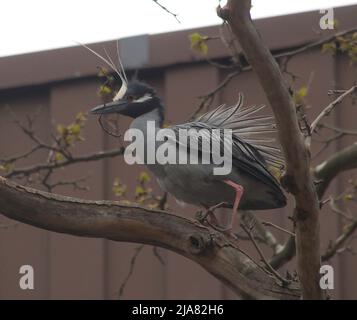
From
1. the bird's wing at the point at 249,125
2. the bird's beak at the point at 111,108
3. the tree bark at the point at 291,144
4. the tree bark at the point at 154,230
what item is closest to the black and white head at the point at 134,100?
the bird's beak at the point at 111,108

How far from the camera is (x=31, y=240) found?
6.41m

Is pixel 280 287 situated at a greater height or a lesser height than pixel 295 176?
lesser

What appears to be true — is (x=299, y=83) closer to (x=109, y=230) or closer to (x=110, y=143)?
(x=110, y=143)

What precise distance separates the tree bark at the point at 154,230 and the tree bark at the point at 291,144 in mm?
238

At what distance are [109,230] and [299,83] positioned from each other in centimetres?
249

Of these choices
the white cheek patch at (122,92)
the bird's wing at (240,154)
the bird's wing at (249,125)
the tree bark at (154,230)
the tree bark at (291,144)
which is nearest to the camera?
the tree bark at (291,144)

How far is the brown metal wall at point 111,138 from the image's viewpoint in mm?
5859

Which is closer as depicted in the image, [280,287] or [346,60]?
[280,287]

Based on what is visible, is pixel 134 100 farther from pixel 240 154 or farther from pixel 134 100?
pixel 240 154

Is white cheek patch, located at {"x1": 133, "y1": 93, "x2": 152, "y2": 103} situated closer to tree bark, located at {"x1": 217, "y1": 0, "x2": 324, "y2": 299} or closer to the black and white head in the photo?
the black and white head

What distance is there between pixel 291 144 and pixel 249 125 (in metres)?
1.16

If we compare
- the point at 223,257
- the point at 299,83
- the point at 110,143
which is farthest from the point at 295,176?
the point at 110,143

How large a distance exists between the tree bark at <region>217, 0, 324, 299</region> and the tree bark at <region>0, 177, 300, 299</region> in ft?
0.78

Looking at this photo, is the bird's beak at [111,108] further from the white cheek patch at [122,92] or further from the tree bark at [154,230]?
the tree bark at [154,230]
